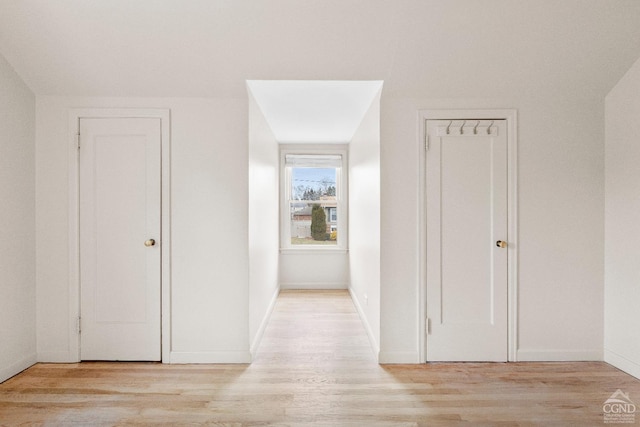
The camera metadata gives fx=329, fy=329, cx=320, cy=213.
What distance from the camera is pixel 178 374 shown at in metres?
2.51

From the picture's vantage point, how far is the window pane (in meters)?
5.39

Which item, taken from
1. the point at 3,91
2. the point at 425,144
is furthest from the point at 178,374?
the point at 425,144

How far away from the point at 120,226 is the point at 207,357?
128 cm

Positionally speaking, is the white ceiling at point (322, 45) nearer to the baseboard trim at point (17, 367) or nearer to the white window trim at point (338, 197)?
the baseboard trim at point (17, 367)

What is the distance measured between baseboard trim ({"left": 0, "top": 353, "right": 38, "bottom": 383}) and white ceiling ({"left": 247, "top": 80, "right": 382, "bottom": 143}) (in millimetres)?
2786

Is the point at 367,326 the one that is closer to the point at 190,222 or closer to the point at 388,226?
the point at 388,226

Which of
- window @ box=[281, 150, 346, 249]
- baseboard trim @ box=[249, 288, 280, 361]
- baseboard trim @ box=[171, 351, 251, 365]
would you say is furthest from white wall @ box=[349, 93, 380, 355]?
baseboard trim @ box=[171, 351, 251, 365]

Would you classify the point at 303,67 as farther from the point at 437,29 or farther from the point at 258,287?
the point at 258,287

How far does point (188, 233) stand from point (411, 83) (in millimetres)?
2138

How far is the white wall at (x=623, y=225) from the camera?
248 cm

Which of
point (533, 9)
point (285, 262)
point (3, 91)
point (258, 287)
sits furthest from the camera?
point (285, 262)

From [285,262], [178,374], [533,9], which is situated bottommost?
[178,374]

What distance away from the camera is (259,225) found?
3.37m

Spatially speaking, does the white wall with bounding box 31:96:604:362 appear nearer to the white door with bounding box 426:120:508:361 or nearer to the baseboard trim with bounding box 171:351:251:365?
the baseboard trim with bounding box 171:351:251:365
